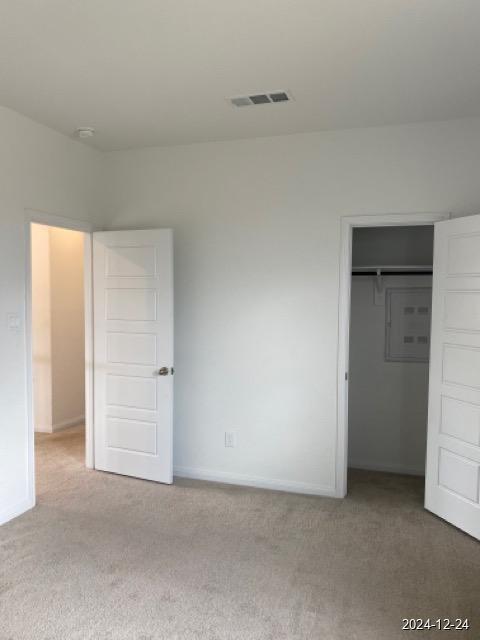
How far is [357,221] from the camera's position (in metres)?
3.80

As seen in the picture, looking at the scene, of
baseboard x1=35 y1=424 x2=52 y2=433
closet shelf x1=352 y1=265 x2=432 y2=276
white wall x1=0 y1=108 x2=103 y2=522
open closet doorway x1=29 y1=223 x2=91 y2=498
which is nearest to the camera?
white wall x1=0 y1=108 x2=103 y2=522

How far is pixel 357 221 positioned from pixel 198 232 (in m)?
1.29

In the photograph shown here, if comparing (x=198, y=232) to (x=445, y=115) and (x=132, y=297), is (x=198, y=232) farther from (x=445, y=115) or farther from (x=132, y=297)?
(x=445, y=115)

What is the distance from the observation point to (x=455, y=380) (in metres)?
3.41

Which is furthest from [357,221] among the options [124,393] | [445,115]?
[124,393]

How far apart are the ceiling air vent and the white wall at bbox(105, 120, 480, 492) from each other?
71 centimetres

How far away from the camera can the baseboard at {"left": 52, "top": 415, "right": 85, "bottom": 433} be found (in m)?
5.59

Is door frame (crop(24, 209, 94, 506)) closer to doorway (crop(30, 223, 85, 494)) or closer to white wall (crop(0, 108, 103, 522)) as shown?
white wall (crop(0, 108, 103, 522))

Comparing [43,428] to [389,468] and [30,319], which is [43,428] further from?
[389,468]

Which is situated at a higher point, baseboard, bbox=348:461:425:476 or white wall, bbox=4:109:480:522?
white wall, bbox=4:109:480:522

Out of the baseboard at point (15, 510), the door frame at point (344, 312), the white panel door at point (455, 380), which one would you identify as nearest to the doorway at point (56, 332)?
the baseboard at point (15, 510)

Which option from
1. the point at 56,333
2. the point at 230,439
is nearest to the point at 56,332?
the point at 56,333

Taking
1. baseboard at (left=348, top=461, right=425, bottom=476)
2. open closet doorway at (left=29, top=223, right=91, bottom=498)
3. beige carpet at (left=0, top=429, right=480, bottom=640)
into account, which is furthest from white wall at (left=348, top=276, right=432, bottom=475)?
open closet doorway at (left=29, top=223, right=91, bottom=498)

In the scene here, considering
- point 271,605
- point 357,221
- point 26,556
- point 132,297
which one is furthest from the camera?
point 132,297
